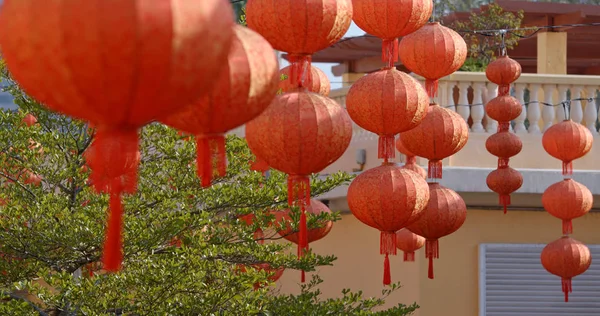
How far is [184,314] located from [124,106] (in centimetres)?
532

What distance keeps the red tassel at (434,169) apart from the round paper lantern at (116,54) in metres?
4.61

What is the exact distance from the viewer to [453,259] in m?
12.5

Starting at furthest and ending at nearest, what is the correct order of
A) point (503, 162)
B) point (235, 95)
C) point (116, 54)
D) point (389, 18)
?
point (503, 162) → point (389, 18) → point (235, 95) → point (116, 54)

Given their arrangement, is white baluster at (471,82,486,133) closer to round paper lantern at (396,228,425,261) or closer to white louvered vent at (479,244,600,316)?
white louvered vent at (479,244,600,316)

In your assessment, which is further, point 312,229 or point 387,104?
point 312,229

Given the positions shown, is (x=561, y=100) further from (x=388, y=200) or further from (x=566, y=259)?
(x=388, y=200)

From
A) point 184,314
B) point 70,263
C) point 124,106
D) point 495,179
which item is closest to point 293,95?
point 124,106

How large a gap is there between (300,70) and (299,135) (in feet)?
1.00

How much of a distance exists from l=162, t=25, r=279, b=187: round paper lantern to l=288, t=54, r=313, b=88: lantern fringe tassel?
128cm

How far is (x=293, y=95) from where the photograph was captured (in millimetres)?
4668

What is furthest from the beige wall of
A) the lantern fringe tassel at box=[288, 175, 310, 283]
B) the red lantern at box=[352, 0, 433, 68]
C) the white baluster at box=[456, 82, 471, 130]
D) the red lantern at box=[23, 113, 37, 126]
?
the lantern fringe tassel at box=[288, 175, 310, 283]

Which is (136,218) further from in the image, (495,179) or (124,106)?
(124,106)

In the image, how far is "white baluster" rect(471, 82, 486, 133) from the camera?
12156 mm

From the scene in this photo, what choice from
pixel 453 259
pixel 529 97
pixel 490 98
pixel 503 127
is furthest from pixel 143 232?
pixel 529 97
